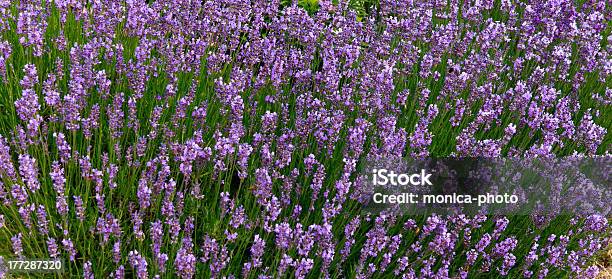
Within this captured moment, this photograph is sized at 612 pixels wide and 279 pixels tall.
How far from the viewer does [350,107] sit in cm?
331

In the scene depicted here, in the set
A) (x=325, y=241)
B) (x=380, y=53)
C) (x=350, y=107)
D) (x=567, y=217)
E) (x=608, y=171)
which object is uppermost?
(x=380, y=53)

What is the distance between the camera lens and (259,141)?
2947 mm

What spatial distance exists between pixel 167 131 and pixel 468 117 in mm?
1682

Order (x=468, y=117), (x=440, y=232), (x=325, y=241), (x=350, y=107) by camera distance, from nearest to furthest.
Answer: (x=325, y=241), (x=440, y=232), (x=350, y=107), (x=468, y=117)

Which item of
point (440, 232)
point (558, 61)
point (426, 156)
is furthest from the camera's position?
point (558, 61)

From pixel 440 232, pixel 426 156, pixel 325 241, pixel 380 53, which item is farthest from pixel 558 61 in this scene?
pixel 325 241

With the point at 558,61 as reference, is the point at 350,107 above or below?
below

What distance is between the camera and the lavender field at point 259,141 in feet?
8.41

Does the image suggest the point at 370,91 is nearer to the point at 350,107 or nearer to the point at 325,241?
the point at 350,107

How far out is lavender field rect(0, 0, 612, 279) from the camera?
2564 mm

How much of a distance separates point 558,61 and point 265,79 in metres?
1.89

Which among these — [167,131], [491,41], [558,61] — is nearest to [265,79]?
[167,131]

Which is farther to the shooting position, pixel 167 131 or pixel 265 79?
pixel 265 79

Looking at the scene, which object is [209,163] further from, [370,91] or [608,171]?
[608,171]
